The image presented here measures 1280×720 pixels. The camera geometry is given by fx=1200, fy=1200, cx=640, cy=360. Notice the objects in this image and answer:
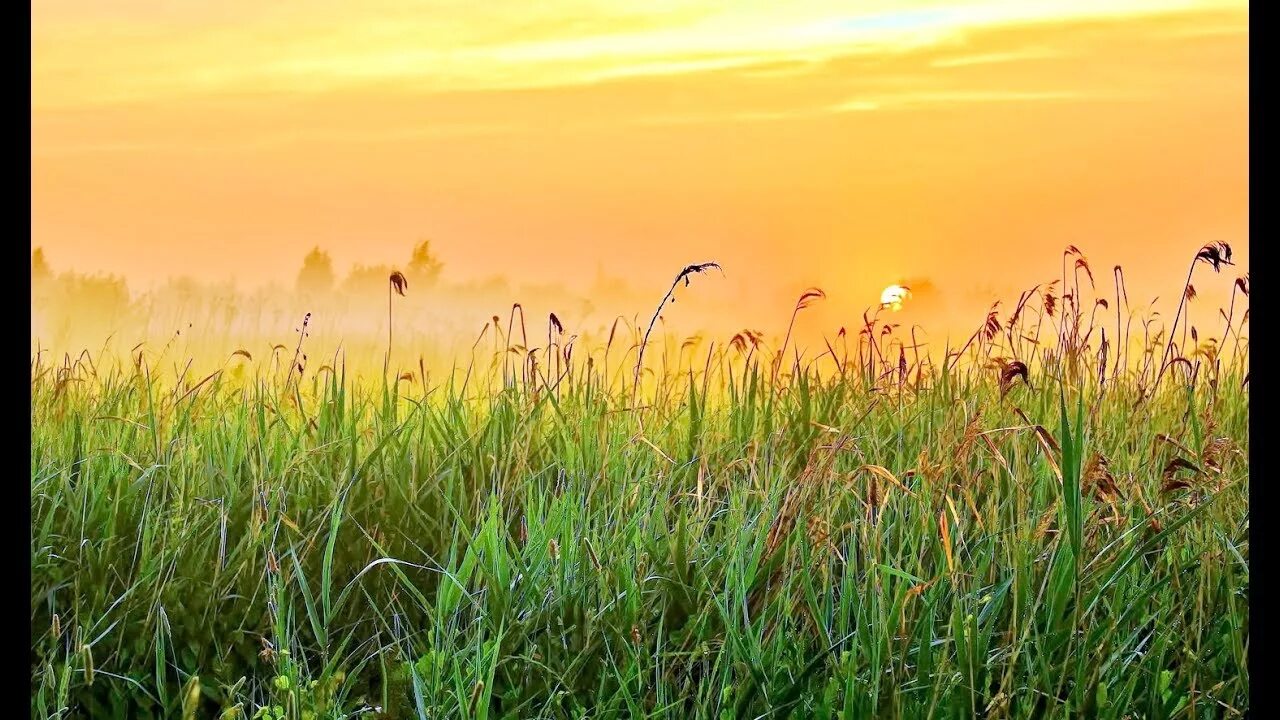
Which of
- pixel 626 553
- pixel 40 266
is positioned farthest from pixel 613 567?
pixel 40 266

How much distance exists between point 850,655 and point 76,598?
1.77 metres

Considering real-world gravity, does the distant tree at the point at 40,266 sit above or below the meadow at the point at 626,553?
above

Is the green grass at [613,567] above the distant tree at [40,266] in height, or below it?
below

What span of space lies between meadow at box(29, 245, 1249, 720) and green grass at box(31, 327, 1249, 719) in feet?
0.04

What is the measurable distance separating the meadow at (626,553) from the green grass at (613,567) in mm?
11

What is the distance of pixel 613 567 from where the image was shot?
279 cm

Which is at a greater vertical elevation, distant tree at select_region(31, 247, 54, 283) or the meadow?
distant tree at select_region(31, 247, 54, 283)

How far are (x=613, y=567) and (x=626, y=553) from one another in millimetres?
80

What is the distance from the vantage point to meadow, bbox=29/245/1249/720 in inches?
98.9

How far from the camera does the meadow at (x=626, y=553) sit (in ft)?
8.24

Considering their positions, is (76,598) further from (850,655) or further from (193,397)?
(850,655)

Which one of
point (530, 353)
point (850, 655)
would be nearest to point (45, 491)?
point (530, 353)

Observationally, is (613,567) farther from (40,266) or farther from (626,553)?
(40,266)
